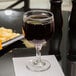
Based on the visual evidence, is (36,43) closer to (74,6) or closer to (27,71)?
(27,71)

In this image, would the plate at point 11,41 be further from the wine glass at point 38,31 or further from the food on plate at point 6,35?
the wine glass at point 38,31

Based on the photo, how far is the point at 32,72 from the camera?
2.35ft

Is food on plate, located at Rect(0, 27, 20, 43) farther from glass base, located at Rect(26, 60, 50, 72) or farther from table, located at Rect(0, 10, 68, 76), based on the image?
glass base, located at Rect(26, 60, 50, 72)

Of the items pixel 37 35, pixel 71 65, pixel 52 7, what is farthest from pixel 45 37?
pixel 52 7

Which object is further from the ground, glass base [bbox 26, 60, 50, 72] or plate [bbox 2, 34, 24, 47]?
plate [bbox 2, 34, 24, 47]

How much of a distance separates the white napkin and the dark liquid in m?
0.10

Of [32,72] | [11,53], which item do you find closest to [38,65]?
[32,72]

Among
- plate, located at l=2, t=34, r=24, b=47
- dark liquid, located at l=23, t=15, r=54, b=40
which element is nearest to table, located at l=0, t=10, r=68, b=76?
plate, located at l=2, t=34, r=24, b=47

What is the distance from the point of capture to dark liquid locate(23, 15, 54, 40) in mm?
703

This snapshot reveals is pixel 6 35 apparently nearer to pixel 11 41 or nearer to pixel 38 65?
pixel 11 41

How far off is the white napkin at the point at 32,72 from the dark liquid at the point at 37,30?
10 cm

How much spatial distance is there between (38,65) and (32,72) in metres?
0.04

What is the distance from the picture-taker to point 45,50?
0.86 metres

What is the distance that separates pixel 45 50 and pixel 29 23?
18 cm
